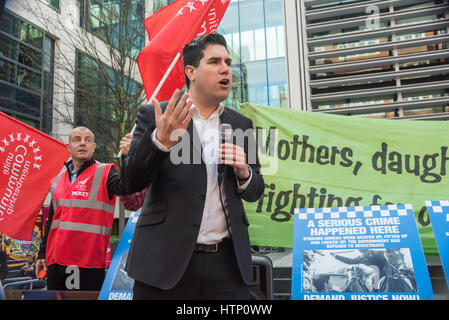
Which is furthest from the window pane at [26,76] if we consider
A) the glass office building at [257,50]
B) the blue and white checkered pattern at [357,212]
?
the blue and white checkered pattern at [357,212]

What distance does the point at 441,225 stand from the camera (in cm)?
302

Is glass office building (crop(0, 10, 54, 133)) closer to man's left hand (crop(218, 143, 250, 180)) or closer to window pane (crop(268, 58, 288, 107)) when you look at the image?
window pane (crop(268, 58, 288, 107))

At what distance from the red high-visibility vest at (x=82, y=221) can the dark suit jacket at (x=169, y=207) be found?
1.83 metres

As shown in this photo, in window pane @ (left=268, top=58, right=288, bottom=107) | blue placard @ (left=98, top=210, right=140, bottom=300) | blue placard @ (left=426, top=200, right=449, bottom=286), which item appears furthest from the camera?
window pane @ (left=268, top=58, right=288, bottom=107)

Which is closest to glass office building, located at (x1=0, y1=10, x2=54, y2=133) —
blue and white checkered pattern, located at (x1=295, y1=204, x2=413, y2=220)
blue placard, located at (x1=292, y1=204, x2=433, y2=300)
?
blue and white checkered pattern, located at (x1=295, y1=204, x2=413, y2=220)

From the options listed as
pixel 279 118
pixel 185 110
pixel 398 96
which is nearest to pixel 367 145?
pixel 279 118

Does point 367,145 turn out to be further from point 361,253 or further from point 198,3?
point 198,3

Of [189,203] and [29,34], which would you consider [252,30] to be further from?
[189,203]

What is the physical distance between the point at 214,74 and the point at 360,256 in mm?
1951

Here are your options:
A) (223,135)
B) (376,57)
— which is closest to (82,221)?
(223,135)

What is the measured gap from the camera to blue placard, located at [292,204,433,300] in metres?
2.75

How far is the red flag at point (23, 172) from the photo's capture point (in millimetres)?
4078

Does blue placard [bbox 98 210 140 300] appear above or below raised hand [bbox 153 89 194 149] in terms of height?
below

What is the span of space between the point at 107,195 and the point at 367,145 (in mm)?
2592
